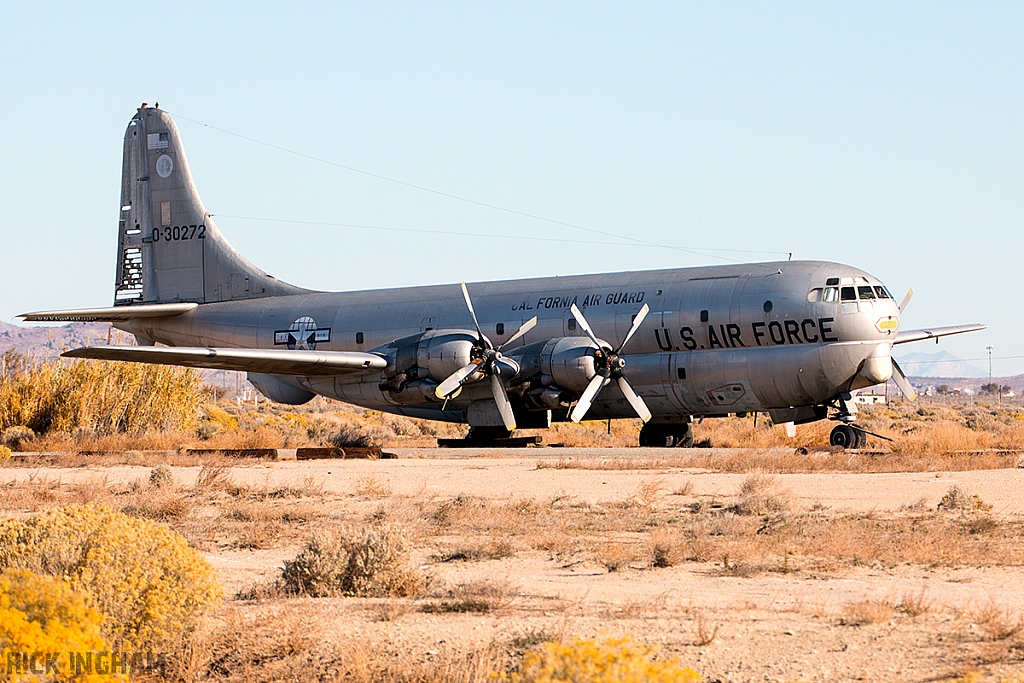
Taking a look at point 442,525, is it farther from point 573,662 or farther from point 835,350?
point 835,350

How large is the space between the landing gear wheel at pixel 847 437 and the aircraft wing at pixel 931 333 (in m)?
3.19

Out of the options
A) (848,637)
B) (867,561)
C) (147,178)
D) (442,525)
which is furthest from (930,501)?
(147,178)

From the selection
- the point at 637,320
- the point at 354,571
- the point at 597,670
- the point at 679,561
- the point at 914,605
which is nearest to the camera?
the point at 597,670

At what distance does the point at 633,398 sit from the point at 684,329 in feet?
7.81

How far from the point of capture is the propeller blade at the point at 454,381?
32250mm

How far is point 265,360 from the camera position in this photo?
34.4 metres

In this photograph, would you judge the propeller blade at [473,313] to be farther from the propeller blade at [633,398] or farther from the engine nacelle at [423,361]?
the propeller blade at [633,398]

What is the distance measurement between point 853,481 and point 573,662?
651 inches

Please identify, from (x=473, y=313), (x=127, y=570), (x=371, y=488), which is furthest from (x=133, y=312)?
(x=127, y=570)

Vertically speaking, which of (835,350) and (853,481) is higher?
(835,350)

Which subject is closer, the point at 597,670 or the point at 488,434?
the point at 597,670

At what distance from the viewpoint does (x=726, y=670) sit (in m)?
8.09

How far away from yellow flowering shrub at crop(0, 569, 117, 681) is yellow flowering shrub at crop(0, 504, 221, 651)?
1.34 ft

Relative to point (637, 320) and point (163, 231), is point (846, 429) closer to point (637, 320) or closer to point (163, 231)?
point (637, 320)
